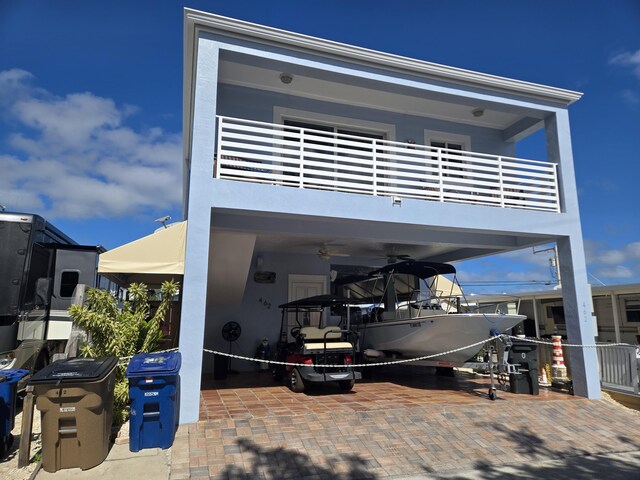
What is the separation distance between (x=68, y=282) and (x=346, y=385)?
21.5 ft

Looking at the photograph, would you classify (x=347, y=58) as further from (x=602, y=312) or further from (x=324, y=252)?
(x=602, y=312)

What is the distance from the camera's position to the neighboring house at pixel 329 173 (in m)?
7.36

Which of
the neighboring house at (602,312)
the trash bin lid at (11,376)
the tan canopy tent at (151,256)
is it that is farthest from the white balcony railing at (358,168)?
the neighboring house at (602,312)

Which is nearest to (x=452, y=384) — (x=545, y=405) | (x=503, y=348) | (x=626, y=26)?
(x=503, y=348)

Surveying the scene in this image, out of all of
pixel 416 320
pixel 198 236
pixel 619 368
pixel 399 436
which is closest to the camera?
pixel 399 436

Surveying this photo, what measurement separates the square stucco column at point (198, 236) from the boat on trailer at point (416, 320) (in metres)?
3.94

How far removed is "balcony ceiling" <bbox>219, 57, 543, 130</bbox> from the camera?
27.5 feet

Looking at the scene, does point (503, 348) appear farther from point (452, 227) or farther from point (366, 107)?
point (366, 107)

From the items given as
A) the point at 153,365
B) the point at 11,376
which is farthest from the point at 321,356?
the point at 11,376

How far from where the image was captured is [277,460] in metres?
5.18

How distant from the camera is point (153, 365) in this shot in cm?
564

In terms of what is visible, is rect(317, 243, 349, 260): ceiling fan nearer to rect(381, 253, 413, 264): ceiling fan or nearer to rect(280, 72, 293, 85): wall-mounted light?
rect(381, 253, 413, 264): ceiling fan

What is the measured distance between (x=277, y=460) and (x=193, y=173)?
14.7ft

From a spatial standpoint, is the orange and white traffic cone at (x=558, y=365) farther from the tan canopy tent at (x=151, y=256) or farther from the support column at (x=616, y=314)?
the tan canopy tent at (x=151, y=256)
